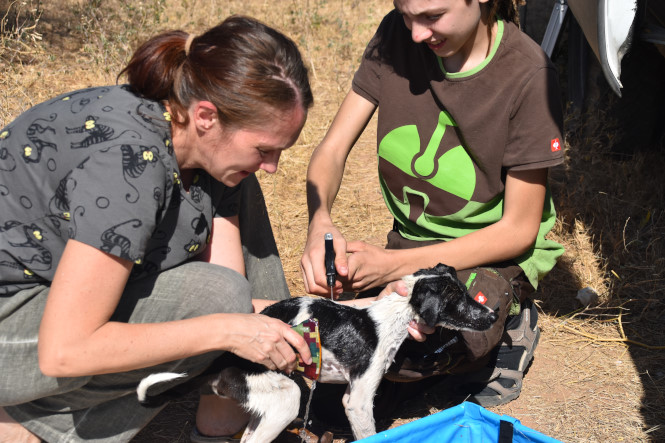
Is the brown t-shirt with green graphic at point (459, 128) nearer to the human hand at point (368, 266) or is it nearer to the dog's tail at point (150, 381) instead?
the human hand at point (368, 266)

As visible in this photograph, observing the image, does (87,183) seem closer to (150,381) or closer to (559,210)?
(150,381)

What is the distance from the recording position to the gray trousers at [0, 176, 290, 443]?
2.32 m

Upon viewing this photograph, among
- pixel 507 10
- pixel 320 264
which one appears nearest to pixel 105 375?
pixel 320 264

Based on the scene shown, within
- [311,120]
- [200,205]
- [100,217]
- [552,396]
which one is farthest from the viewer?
[311,120]

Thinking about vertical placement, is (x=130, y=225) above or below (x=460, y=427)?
above

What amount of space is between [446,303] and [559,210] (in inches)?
103

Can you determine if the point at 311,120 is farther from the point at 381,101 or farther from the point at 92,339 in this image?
the point at 92,339

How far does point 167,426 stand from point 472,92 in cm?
207

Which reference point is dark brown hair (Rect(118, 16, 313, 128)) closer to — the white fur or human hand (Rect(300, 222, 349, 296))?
human hand (Rect(300, 222, 349, 296))

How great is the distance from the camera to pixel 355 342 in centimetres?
271

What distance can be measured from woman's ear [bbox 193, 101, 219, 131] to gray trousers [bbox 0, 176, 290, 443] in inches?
24.1

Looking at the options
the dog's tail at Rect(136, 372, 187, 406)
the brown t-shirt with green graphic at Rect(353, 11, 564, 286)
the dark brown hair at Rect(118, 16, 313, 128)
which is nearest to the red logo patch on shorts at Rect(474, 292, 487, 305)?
the brown t-shirt with green graphic at Rect(353, 11, 564, 286)

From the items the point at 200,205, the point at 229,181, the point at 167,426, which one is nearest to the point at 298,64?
the point at 229,181

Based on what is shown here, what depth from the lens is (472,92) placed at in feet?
9.48
